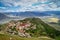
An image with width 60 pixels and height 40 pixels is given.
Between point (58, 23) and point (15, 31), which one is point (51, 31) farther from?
point (15, 31)

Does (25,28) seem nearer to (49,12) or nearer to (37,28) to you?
(37,28)

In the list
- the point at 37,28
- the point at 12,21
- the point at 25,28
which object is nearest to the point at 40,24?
the point at 37,28

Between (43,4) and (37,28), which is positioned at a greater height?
(43,4)

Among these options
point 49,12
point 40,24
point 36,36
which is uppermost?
point 49,12

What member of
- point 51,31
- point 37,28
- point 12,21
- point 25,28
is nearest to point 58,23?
point 51,31

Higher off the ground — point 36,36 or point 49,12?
point 49,12

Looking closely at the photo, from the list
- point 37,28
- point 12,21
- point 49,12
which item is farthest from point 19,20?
point 49,12
